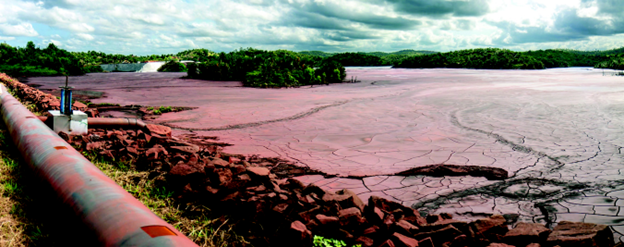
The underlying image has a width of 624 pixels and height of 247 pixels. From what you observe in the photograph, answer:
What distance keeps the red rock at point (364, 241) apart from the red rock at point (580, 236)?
1.05 m

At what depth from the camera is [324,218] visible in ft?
7.93

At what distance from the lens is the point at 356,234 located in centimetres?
238

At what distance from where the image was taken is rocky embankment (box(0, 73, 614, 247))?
227 cm

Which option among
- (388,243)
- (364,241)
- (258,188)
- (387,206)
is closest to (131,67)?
(258,188)

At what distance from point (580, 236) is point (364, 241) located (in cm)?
125

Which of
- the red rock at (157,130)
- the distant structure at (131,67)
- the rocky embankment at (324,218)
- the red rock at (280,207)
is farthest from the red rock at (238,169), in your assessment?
the distant structure at (131,67)

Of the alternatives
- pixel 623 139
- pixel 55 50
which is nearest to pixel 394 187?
pixel 623 139

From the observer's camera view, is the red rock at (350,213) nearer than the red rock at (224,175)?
Yes

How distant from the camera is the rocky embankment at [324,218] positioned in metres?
2.27

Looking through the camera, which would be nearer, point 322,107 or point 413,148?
point 413,148

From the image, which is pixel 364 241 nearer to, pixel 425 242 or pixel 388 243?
pixel 388 243

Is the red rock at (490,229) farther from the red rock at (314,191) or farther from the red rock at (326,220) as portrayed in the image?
the red rock at (314,191)

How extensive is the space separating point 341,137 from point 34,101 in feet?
24.0

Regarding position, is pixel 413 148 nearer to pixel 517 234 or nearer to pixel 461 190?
pixel 461 190
